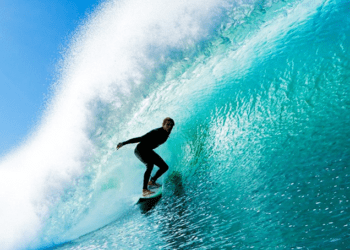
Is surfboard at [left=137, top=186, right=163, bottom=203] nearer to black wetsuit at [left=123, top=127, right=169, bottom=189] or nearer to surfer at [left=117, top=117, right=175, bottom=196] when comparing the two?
surfer at [left=117, top=117, right=175, bottom=196]

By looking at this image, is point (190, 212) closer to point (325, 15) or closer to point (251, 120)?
point (251, 120)

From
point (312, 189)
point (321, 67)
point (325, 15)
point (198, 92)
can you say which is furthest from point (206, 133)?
point (325, 15)

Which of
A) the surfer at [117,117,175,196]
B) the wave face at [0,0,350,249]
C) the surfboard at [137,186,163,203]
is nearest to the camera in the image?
the wave face at [0,0,350,249]

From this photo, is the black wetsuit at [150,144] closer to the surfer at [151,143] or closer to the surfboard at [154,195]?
the surfer at [151,143]

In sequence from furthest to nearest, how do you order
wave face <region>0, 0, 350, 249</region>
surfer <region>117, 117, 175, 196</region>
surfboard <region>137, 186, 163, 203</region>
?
surfboard <region>137, 186, 163, 203</region> → surfer <region>117, 117, 175, 196</region> → wave face <region>0, 0, 350, 249</region>

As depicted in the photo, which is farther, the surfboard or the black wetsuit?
the surfboard

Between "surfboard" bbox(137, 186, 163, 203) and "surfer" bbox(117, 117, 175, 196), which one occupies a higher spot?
"surfer" bbox(117, 117, 175, 196)

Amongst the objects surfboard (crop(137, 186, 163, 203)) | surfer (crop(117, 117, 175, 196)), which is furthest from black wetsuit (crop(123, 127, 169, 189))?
surfboard (crop(137, 186, 163, 203))

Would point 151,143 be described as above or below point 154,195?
above

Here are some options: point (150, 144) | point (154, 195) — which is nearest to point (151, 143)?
point (150, 144)

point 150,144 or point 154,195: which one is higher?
point 150,144

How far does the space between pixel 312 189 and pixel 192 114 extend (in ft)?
14.7

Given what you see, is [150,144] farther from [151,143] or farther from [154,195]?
[154,195]

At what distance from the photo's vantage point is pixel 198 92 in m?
7.41
